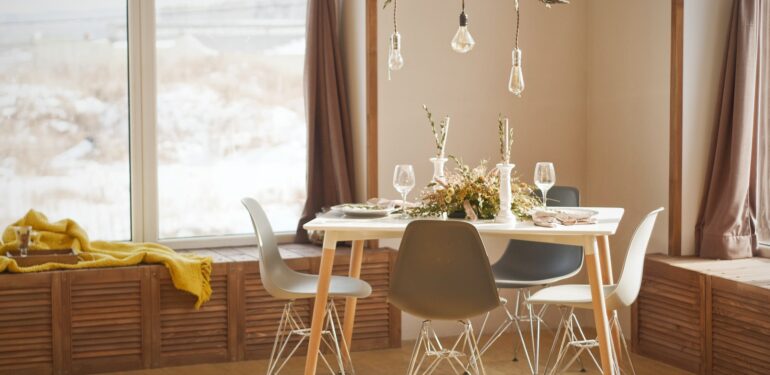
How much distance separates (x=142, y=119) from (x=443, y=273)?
7.30 ft

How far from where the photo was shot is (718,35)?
15.2ft

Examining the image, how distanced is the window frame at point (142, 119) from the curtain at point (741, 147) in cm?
279

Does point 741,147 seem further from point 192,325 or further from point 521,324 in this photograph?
point 192,325

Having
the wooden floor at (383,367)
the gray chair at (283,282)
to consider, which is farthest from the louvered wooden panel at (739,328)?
the gray chair at (283,282)

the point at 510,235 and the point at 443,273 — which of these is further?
the point at 510,235

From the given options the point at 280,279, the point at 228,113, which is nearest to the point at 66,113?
the point at 228,113

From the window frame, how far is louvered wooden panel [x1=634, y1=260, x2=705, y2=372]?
2519 millimetres

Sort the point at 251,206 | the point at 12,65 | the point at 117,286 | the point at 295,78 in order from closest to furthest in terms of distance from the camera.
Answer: the point at 251,206 < the point at 117,286 < the point at 12,65 < the point at 295,78

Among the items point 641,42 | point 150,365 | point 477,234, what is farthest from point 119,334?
point 641,42

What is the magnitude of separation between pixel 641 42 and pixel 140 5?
2.58 meters

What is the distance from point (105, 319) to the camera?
4395 millimetres

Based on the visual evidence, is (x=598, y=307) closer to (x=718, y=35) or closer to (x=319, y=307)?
(x=319, y=307)

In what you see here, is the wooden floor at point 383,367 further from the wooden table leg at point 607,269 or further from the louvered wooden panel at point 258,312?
the wooden table leg at point 607,269

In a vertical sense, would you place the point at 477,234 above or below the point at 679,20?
below
